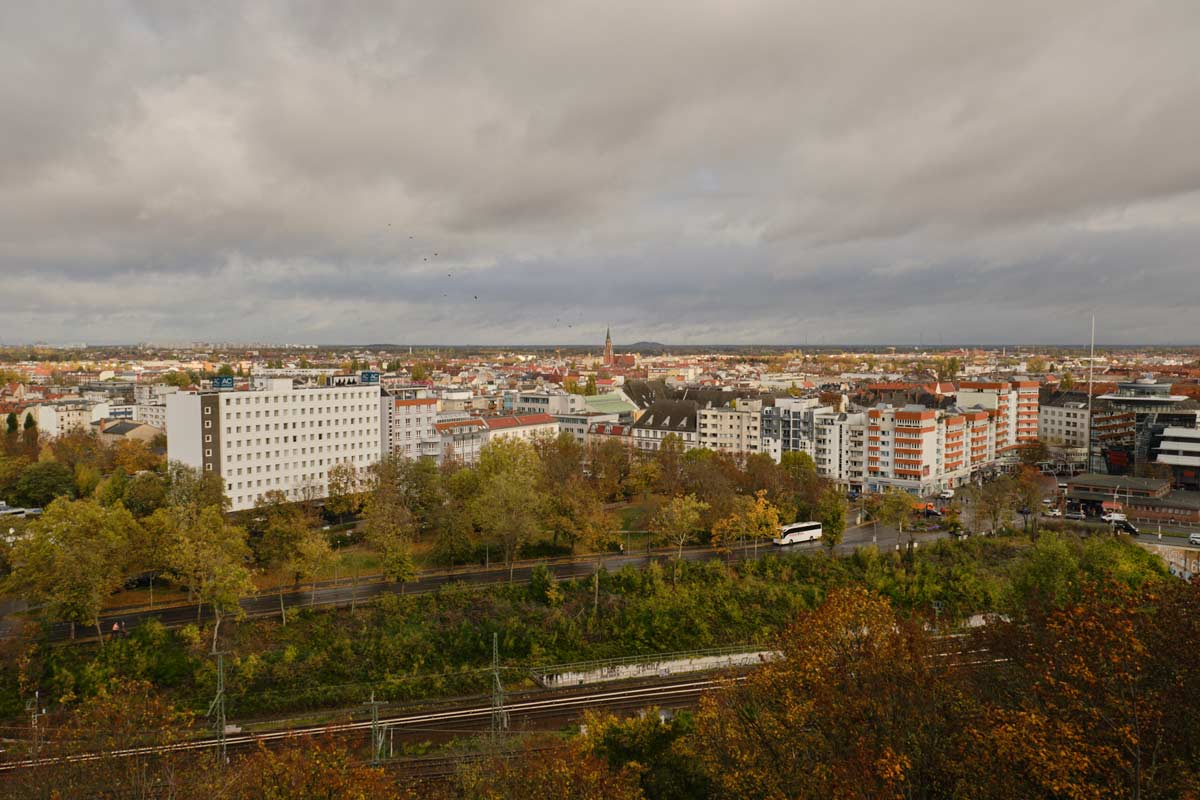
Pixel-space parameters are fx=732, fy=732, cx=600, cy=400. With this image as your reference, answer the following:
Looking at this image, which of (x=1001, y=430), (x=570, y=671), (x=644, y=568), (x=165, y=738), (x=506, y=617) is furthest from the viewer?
(x=1001, y=430)

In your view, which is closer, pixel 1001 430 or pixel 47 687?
pixel 47 687

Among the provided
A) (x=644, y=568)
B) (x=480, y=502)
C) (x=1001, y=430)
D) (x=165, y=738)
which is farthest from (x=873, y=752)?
(x=1001, y=430)

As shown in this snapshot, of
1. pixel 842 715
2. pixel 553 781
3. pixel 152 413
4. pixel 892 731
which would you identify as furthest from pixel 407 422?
pixel 892 731

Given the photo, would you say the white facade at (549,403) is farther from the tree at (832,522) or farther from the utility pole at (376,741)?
the utility pole at (376,741)

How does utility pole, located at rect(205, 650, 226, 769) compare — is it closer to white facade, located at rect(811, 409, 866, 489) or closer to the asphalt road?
the asphalt road

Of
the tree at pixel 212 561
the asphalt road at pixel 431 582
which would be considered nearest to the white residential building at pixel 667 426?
the asphalt road at pixel 431 582

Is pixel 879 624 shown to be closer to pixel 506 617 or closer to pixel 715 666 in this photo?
pixel 715 666

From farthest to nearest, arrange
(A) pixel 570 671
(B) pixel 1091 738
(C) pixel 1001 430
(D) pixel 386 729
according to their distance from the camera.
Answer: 1. (C) pixel 1001 430
2. (A) pixel 570 671
3. (D) pixel 386 729
4. (B) pixel 1091 738

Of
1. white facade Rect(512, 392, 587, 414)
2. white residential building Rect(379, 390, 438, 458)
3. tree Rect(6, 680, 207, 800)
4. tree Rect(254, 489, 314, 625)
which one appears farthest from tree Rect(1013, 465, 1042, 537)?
white facade Rect(512, 392, 587, 414)

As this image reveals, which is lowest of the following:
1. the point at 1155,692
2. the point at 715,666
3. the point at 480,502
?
the point at 715,666
